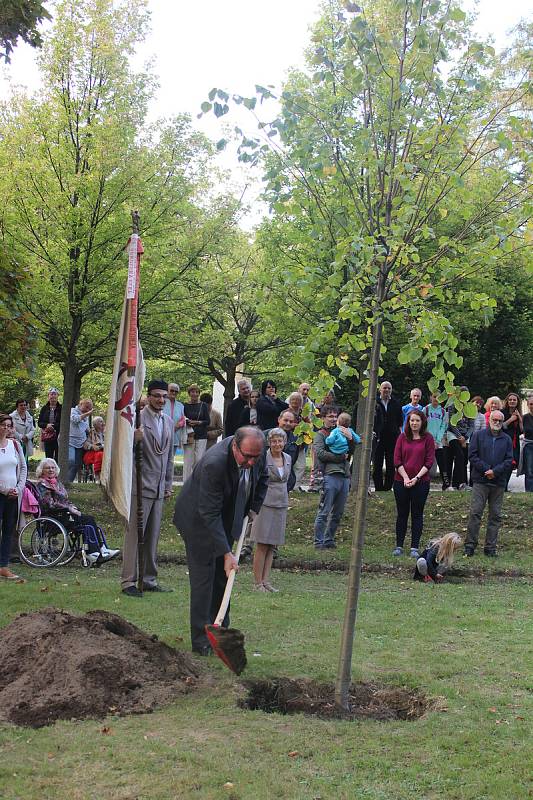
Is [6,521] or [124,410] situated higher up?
[124,410]

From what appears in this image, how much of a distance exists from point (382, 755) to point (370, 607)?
465 centimetres

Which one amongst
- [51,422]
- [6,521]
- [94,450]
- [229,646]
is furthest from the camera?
[51,422]

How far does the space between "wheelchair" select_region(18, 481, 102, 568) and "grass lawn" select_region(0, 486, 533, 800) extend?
4.68 feet

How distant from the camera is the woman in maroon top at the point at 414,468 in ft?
43.9

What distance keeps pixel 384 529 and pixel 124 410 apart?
742cm

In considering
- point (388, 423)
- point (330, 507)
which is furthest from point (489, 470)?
point (388, 423)

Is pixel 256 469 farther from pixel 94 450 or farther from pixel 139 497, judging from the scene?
pixel 94 450

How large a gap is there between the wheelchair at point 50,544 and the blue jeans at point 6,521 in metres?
1.23

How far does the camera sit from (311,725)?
19.5 ft

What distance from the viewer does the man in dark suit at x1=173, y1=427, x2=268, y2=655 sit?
7.27 m

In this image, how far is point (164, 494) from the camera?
10664 mm

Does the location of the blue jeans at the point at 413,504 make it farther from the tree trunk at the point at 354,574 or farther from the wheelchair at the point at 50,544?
the tree trunk at the point at 354,574

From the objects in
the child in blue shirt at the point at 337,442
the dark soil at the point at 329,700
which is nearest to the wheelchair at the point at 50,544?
the child in blue shirt at the point at 337,442

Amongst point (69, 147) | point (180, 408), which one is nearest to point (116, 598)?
point (180, 408)
